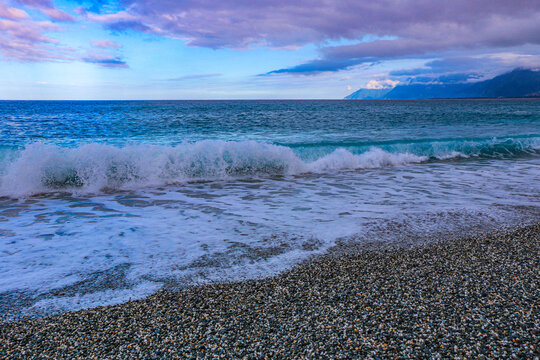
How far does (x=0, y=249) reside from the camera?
422cm

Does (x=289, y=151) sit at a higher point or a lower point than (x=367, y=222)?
higher

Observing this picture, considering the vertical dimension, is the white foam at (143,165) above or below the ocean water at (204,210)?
above

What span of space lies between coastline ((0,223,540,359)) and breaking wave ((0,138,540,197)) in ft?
20.4

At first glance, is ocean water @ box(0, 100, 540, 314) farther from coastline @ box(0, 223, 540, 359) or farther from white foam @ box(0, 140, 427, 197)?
coastline @ box(0, 223, 540, 359)

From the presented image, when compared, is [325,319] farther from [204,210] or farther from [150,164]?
[150,164]

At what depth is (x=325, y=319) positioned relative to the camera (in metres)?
2.57

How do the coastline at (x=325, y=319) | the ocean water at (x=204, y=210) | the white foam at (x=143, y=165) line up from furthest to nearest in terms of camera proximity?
the white foam at (x=143, y=165)
the ocean water at (x=204, y=210)
the coastline at (x=325, y=319)

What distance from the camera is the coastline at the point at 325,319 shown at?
2.24 meters

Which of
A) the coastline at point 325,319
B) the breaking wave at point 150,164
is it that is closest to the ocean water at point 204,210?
the breaking wave at point 150,164

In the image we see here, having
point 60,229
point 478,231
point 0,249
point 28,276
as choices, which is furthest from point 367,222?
point 0,249

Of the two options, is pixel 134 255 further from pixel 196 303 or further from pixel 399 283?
pixel 399 283

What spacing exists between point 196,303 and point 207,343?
2.02ft

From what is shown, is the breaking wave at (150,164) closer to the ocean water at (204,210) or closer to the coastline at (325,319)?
the ocean water at (204,210)

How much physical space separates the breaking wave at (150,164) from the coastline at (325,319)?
6.23 meters
